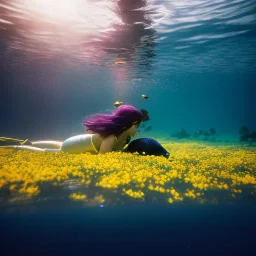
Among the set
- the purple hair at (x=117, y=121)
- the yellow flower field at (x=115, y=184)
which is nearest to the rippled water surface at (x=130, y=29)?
the purple hair at (x=117, y=121)

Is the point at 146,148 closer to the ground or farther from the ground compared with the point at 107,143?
closer to the ground

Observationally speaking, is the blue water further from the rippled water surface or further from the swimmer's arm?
the rippled water surface

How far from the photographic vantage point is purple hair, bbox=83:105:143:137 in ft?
26.2

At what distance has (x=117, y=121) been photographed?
26.2 ft

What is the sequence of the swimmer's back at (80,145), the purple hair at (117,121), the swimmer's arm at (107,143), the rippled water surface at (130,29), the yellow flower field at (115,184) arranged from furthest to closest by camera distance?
1. the rippled water surface at (130,29)
2. the swimmer's back at (80,145)
3. the swimmer's arm at (107,143)
4. the purple hair at (117,121)
5. the yellow flower field at (115,184)

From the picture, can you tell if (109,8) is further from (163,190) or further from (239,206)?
(239,206)

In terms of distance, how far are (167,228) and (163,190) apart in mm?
1716

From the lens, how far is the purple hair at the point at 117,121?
7992 millimetres

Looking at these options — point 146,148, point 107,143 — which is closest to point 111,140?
point 107,143

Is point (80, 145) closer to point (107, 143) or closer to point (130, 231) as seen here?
point (107, 143)

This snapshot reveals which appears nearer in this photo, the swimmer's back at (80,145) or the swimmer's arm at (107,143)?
the swimmer's arm at (107,143)

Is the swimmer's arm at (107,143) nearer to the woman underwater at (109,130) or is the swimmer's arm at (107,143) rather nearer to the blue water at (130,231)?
the woman underwater at (109,130)

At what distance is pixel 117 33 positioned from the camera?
16.9 m

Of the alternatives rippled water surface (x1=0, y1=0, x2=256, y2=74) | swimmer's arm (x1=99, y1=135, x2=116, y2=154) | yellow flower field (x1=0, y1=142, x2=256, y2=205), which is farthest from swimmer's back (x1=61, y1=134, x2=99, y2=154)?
rippled water surface (x1=0, y1=0, x2=256, y2=74)
